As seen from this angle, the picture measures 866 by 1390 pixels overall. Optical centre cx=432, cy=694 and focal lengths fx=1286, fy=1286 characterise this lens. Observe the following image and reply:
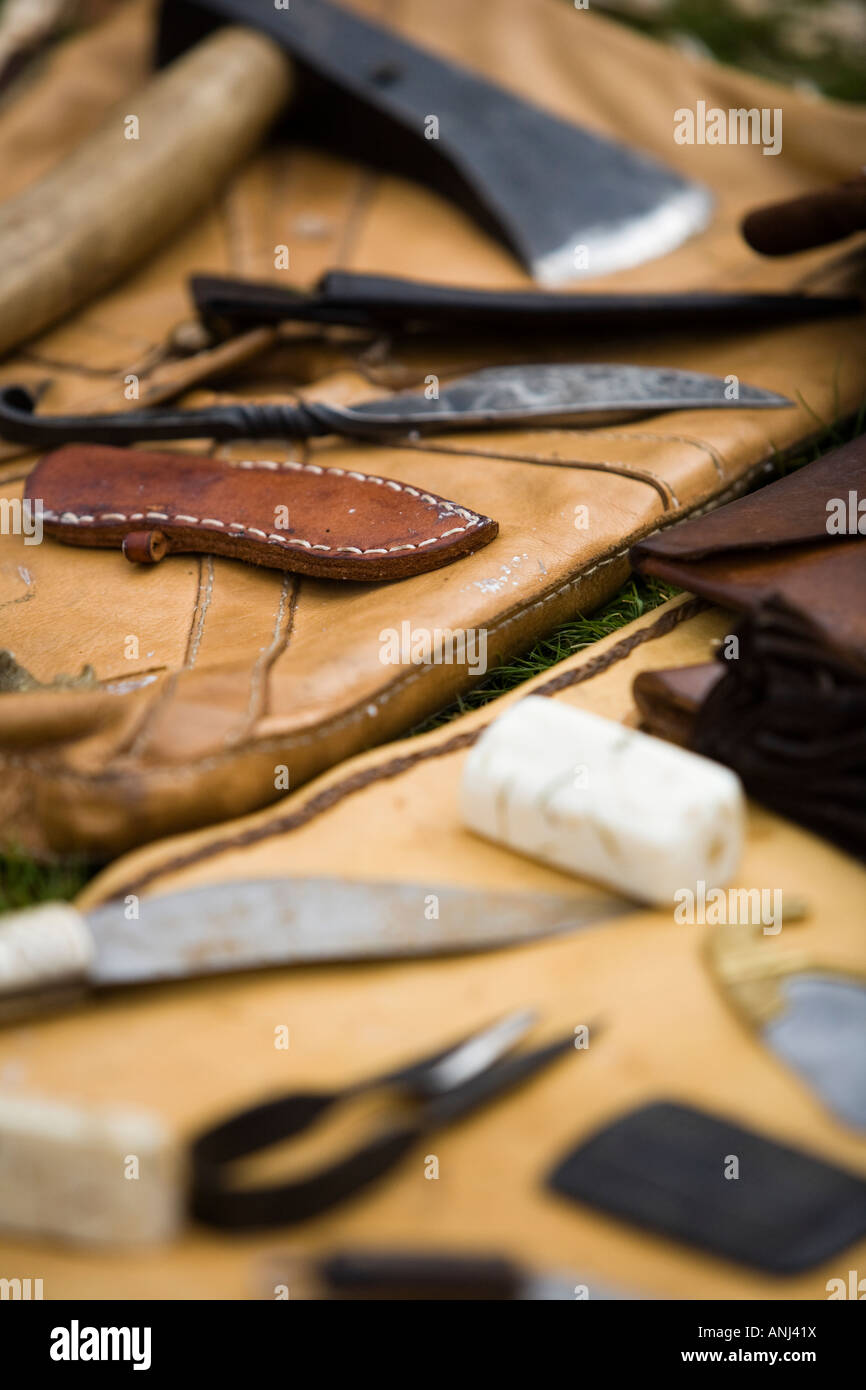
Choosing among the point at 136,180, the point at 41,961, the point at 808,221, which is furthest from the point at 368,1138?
the point at 136,180

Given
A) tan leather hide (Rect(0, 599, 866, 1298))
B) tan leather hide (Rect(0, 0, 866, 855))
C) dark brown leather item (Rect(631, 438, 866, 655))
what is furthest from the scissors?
dark brown leather item (Rect(631, 438, 866, 655))

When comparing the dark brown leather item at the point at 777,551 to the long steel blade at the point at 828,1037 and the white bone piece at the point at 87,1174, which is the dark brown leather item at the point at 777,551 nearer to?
the long steel blade at the point at 828,1037

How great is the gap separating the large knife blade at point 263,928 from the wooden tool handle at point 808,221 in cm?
169

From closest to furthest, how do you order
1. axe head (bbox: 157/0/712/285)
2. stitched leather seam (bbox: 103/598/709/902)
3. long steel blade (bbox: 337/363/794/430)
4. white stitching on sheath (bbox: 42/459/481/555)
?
stitched leather seam (bbox: 103/598/709/902)
white stitching on sheath (bbox: 42/459/481/555)
long steel blade (bbox: 337/363/794/430)
axe head (bbox: 157/0/712/285)

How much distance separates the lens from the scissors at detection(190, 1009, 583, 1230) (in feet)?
3.75

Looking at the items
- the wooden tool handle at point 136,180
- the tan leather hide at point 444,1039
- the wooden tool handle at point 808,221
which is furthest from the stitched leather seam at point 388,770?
the wooden tool handle at point 136,180

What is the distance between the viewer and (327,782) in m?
1.66

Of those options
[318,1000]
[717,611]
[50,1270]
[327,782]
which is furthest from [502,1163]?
[717,611]

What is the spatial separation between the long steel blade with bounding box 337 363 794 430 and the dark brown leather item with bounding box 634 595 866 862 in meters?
0.89

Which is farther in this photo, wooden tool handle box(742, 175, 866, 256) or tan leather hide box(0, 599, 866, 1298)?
wooden tool handle box(742, 175, 866, 256)

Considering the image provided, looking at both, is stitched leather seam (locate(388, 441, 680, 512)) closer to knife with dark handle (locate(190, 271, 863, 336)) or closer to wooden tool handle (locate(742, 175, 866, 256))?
knife with dark handle (locate(190, 271, 863, 336))

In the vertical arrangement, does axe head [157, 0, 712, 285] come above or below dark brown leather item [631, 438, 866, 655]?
Answer: above

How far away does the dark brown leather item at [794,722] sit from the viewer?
1.46 metres

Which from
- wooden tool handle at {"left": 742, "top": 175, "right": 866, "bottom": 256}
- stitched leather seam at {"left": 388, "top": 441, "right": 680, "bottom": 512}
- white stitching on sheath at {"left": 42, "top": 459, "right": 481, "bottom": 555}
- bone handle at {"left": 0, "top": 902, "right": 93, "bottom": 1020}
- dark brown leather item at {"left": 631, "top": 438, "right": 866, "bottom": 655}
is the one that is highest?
wooden tool handle at {"left": 742, "top": 175, "right": 866, "bottom": 256}
